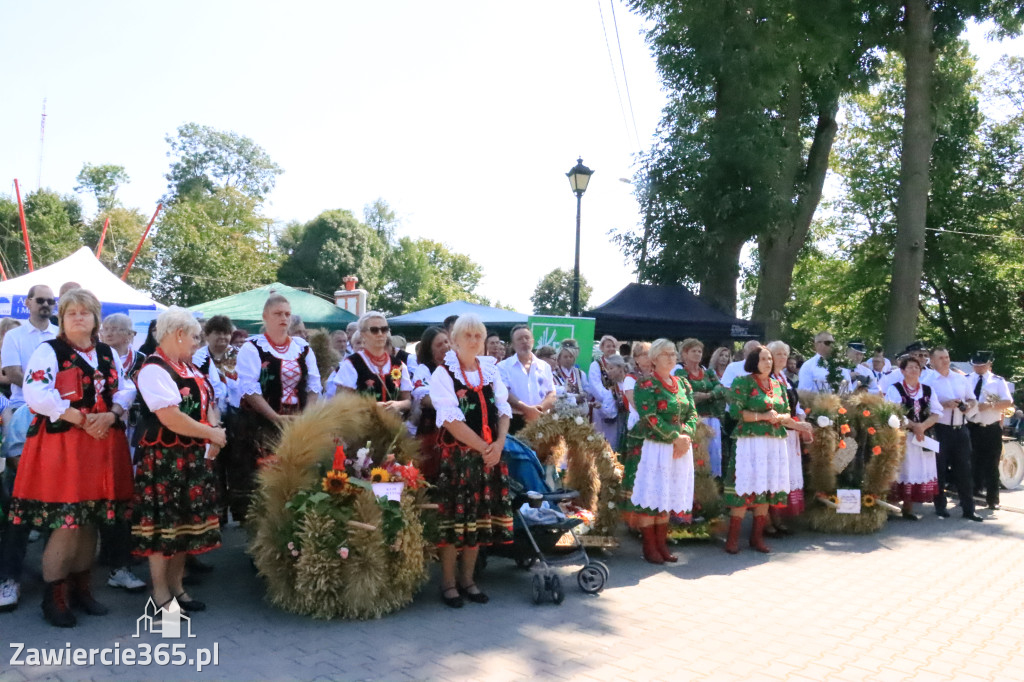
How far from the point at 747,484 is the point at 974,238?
21.1 meters

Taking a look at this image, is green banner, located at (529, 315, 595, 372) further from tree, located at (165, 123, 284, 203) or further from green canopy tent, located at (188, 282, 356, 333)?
tree, located at (165, 123, 284, 203)

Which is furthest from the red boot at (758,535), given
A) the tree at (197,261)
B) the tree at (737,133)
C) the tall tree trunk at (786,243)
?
the tree at (197,261)

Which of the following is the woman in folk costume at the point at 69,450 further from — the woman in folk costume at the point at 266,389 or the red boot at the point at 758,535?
the red boot at the point at 758,535

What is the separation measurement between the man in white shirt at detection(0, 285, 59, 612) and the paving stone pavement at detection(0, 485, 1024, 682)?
0.20 m

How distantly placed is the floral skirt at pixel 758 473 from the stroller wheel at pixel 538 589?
8.60 ft

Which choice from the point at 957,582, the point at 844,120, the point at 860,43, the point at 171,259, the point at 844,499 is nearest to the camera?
the point at 957,582

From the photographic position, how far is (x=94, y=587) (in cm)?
565

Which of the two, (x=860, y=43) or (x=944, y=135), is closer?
(x=860, y=43)

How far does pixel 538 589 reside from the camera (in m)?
5.49

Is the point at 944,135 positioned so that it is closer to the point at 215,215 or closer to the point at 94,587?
the point at 94,587

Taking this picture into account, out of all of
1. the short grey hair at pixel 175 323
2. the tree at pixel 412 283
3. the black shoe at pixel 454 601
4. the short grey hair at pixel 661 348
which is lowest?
the black shoe at pixel 454 601

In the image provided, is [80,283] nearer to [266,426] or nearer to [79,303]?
[266,426]

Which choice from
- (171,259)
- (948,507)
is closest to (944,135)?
(948,507)

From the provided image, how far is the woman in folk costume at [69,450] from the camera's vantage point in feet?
15.2
